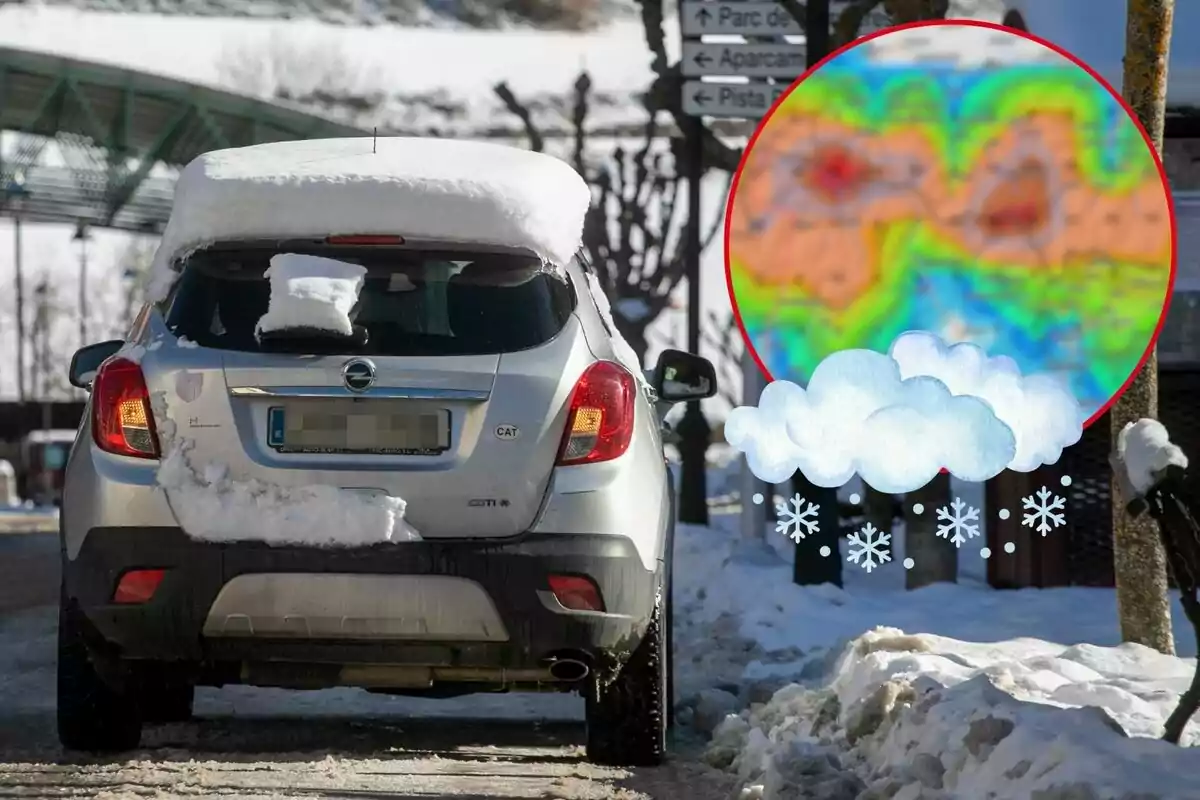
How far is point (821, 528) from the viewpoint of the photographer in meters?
12.6

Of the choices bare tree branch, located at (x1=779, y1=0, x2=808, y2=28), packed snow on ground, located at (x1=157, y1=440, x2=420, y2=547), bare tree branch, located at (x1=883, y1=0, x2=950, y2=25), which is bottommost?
packed snow on ground, located at (x1=157, y1=440, x2=420, y2=547)

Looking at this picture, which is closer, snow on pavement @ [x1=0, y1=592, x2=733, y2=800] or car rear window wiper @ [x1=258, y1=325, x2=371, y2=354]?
car rear window wiper @ [x1=258, y1=325, x2=371, y2=354]

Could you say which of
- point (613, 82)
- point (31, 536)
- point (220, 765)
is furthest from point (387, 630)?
point (613, 82)

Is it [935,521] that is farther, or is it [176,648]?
[935,521]

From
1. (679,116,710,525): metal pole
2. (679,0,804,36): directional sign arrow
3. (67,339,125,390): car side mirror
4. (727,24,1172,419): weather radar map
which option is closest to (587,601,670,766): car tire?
(67,339,125,390): car side mirror

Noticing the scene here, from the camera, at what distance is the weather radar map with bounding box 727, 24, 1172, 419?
25.9ft

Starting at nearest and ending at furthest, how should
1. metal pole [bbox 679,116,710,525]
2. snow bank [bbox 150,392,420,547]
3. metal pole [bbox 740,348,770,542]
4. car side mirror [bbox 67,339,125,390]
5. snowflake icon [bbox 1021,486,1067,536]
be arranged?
snow bank [bbox 150,392,420,547]
car side mirror [bbox 67,339,125,390]
snowflake icon [bbox 1021,486,1067,536]
metal pole [bbox 740,348,770,542]
metal pole [bbox 679,116,710,525]

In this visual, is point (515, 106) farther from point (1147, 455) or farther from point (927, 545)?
point (1147, 455)

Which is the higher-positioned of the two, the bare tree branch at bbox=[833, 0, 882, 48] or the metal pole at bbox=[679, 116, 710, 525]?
the bare tree branch at bbox=[833, 0, 882, 48]

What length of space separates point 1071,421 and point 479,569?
8.95ft

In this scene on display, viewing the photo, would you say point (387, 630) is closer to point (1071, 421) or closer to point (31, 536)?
point (1071, 421)

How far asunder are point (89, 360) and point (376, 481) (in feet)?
4.86

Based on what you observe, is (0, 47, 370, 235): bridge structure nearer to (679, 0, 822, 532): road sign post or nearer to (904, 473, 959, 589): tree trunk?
(679, 0, 822, 532): road sign post

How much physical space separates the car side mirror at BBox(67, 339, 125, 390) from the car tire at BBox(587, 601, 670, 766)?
6.33ft
